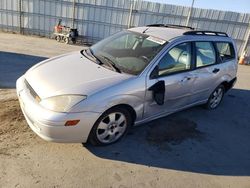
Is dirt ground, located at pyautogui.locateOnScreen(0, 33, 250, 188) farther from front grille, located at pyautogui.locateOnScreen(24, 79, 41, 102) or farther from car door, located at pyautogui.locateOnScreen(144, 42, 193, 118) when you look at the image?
front grille, located at pyautogui.locateOnScreen(24, 79, 41, 102)

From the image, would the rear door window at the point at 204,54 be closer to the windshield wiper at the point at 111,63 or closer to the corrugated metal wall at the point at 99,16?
the windshield wiper at the point at 111,63

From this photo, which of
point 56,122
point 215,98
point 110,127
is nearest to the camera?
point 56,122

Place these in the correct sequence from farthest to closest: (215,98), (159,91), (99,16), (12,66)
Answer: (99,16) → (12,66) → (215,98) → (159,91)

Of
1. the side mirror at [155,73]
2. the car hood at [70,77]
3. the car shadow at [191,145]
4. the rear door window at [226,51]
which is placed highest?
the rear door window at [226,51]

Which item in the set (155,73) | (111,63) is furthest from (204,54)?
(111,63)

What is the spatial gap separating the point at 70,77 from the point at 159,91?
4.33ft

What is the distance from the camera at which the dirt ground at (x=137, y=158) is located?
294 cm

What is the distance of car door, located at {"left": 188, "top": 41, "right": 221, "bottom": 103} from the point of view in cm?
432

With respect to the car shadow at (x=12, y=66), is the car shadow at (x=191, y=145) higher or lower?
higher

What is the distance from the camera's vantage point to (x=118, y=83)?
3.24m

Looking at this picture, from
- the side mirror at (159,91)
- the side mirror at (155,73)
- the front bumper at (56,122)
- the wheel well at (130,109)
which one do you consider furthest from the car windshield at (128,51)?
the front bumper at (56,122)

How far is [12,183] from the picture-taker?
271 cm

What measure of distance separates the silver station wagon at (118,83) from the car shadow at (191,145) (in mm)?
274

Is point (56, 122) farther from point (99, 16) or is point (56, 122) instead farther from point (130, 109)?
point (99, 16)
